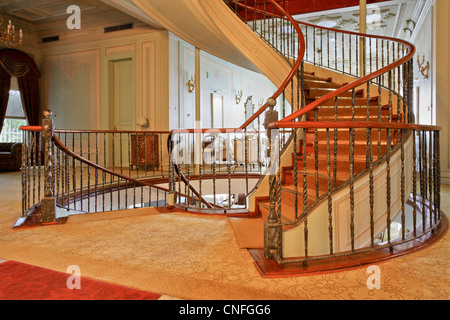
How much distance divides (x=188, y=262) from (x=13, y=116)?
8676 mm

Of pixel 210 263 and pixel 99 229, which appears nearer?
pixel 210 263

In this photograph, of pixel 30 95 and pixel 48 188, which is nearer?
pixel 48 188

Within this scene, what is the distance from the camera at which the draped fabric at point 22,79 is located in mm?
7848

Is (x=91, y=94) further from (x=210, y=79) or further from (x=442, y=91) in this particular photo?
(x=442, y=91)

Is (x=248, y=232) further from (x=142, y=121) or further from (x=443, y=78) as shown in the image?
(x=142, y=121)

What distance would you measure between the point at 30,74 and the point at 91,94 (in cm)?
201

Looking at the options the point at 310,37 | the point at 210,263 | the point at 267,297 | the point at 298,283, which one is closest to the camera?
the point at 267,297

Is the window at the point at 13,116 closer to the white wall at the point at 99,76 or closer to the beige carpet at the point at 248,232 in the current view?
the white wall at the point at 99,76

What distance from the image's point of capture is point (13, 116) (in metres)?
8.36

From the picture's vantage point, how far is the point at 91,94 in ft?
26.5

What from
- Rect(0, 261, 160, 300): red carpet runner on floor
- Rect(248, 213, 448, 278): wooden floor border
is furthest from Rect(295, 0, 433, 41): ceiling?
Rect(0, 261, 160, 300): red carpet runner on floor

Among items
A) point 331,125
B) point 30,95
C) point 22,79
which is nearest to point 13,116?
point 30,95

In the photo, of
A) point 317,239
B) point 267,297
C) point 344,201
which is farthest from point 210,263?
point 344,201

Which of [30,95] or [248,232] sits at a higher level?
[30,95]
